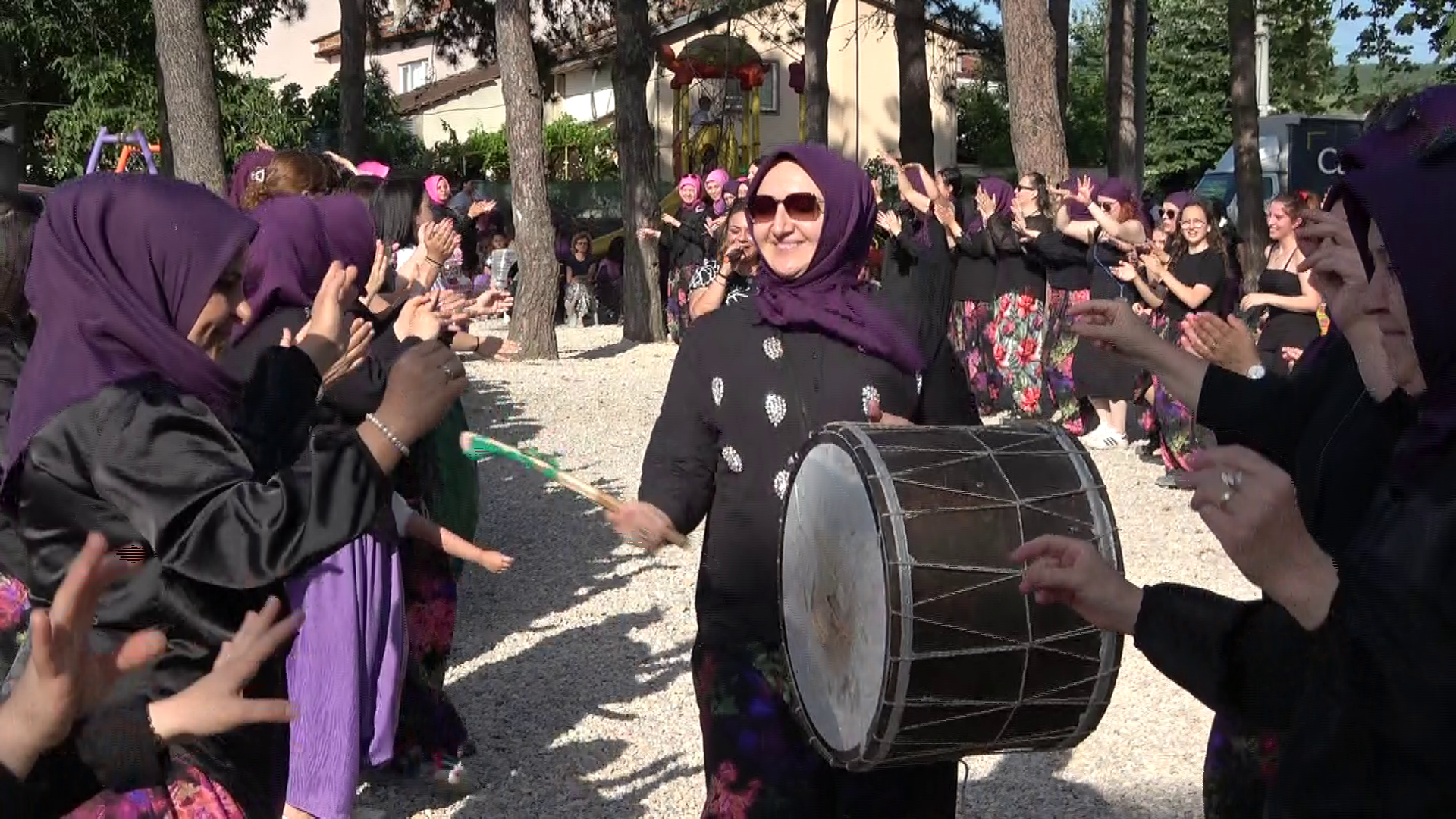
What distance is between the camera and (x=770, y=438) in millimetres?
3594

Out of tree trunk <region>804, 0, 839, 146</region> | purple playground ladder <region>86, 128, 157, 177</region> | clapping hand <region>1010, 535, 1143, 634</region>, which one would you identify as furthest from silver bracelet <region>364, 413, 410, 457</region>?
tree trunk <region>804, 0, 839, 146</region>

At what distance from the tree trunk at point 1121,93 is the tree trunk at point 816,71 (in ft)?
14.1

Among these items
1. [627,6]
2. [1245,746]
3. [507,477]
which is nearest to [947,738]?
[1245,746]

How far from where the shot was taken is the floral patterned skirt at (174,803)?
242cm

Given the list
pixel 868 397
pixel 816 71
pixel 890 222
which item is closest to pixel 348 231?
pixel 868 397

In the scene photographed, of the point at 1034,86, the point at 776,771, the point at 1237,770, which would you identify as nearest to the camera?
the point at 1237,770

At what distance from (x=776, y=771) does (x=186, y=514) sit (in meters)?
1.42

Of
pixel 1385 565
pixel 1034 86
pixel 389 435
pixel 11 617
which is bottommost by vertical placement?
pixel 11 617

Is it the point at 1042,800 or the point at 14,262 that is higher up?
the point at 14,262

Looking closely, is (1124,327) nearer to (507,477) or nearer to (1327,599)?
(1327,599)

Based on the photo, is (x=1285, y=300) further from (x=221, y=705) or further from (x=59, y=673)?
(x=59, y=673)

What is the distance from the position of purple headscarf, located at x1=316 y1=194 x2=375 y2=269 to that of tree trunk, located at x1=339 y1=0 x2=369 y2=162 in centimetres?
1937

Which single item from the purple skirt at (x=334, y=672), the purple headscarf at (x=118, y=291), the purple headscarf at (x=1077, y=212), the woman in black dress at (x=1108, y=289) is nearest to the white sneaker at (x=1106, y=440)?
the woman in black dress at (x=1108, y=289)

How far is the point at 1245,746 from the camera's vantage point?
288cm
